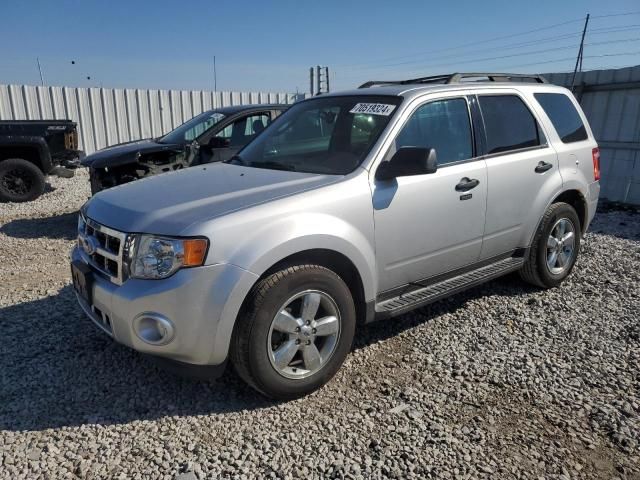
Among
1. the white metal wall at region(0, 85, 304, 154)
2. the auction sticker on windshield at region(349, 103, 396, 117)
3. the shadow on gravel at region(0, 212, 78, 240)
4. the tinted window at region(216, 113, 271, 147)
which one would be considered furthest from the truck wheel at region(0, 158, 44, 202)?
the auction sticker on windshield at region(349, 103, 396, 117)

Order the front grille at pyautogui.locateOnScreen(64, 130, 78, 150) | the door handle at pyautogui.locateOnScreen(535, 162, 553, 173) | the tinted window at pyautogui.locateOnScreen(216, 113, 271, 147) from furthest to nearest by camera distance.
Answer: the front grille at pyautogui.locateOnScreen(64, 130, 78, 150), the tinted window at pyautogui.locateOnScreen(216, 113, 271, 147), the door handle at pyautogui.locateOnScreen(535, 162, 553, 173)

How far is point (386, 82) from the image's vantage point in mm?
4457

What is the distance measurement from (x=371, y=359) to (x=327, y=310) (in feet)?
2.35

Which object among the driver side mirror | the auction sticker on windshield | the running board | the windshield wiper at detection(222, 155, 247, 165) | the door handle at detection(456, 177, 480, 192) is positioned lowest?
the running board

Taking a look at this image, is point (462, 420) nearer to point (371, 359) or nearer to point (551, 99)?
point (371, 359)

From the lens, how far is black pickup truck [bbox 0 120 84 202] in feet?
28.3

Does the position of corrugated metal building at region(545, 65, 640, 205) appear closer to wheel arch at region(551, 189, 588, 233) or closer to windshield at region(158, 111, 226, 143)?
wheel arch at region(551, 189, 588, 233)

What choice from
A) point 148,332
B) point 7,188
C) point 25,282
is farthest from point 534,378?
point 7,188

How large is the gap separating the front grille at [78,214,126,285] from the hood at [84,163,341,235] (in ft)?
0.17

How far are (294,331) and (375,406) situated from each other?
67cm

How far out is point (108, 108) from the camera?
43.0ft

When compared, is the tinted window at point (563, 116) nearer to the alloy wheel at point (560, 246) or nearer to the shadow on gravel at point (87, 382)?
the alloy wheel at point (560, 246)

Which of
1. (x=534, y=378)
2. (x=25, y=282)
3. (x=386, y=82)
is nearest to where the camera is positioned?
(x=534, y=378)

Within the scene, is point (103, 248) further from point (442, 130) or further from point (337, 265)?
point (442, 130)
